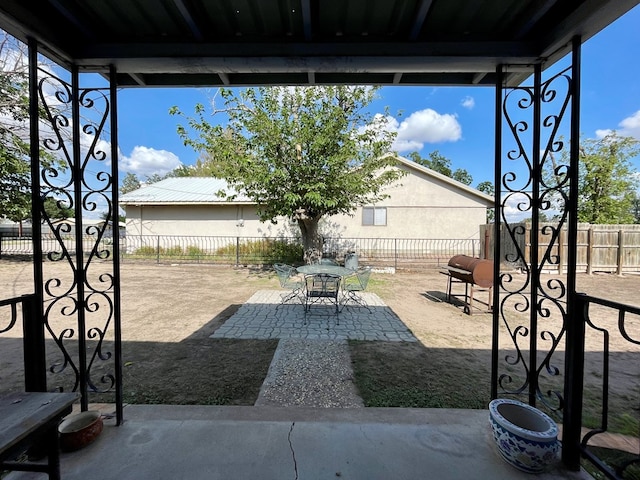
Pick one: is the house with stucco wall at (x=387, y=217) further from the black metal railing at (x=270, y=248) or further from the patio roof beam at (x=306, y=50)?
the patio roof beam at (x=306, y=50)

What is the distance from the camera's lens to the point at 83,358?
2266 millimetres

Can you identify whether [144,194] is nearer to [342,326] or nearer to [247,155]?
[247,155]

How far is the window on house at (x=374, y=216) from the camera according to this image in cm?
1550

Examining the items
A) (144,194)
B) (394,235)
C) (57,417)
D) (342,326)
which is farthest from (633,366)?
(144,194)

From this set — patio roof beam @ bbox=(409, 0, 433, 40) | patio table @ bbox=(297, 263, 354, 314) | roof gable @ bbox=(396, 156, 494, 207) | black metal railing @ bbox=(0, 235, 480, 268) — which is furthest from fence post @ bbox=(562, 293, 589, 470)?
roof gable @ bbox=(396, 156, 494, 207)

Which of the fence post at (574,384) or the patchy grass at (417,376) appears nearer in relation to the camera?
the fence post at (574,384)

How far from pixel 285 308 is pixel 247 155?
4.54m

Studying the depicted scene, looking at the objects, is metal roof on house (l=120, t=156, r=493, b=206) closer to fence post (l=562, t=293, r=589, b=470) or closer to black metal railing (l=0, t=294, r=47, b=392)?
black metal railing (l=0, t=294, r=47, b=392)

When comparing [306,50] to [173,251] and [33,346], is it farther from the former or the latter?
[173,251]

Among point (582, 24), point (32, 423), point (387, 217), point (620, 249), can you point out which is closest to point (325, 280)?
point (32, 423)

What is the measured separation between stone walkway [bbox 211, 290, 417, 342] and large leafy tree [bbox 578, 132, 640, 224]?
1512 centimetres

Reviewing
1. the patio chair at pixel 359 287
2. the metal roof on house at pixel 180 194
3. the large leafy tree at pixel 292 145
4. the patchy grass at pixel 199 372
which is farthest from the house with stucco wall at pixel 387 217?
the patchy grass at pixel 199 372

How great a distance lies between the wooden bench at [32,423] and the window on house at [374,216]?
47.6ft

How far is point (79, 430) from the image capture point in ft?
6.56
